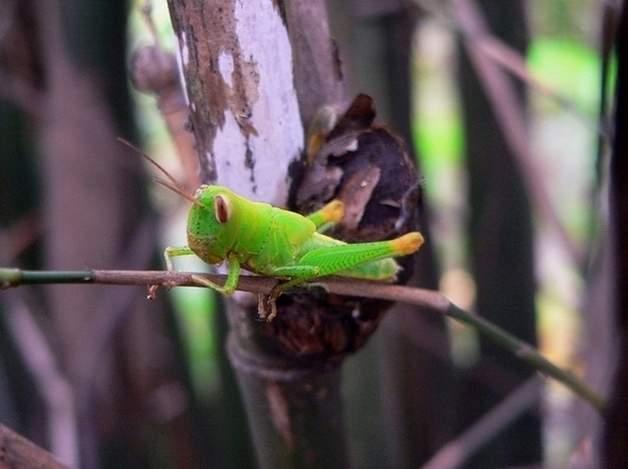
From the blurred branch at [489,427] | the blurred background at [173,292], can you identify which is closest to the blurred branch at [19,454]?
the blurred background at [173,292]

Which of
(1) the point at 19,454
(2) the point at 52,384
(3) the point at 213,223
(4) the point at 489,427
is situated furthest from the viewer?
(4) the point at 489,427

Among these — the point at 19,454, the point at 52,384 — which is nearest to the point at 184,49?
the point at 19,454

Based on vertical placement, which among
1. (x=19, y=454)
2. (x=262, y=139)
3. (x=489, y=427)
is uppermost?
(x=262, y=139)

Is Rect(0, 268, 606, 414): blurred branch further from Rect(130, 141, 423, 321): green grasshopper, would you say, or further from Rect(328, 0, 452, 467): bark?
Rect(328, 0, 452, 467): bark

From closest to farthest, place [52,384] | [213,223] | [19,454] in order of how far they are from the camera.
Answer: [19,454]
[213,223]
[52,384]

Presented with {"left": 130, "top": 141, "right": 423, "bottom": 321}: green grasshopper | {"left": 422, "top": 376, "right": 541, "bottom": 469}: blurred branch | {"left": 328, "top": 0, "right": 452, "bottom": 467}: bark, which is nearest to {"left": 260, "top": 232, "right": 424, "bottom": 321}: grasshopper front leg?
{"left": 130, "top": 141, "right": 423, "bottom": 321}: green grasshopper

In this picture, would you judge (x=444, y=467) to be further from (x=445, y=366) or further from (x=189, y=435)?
(x=189, y=435)

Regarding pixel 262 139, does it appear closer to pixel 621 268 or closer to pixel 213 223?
pixel 213 223

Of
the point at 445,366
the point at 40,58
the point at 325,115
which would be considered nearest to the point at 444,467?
the point at 445,366
